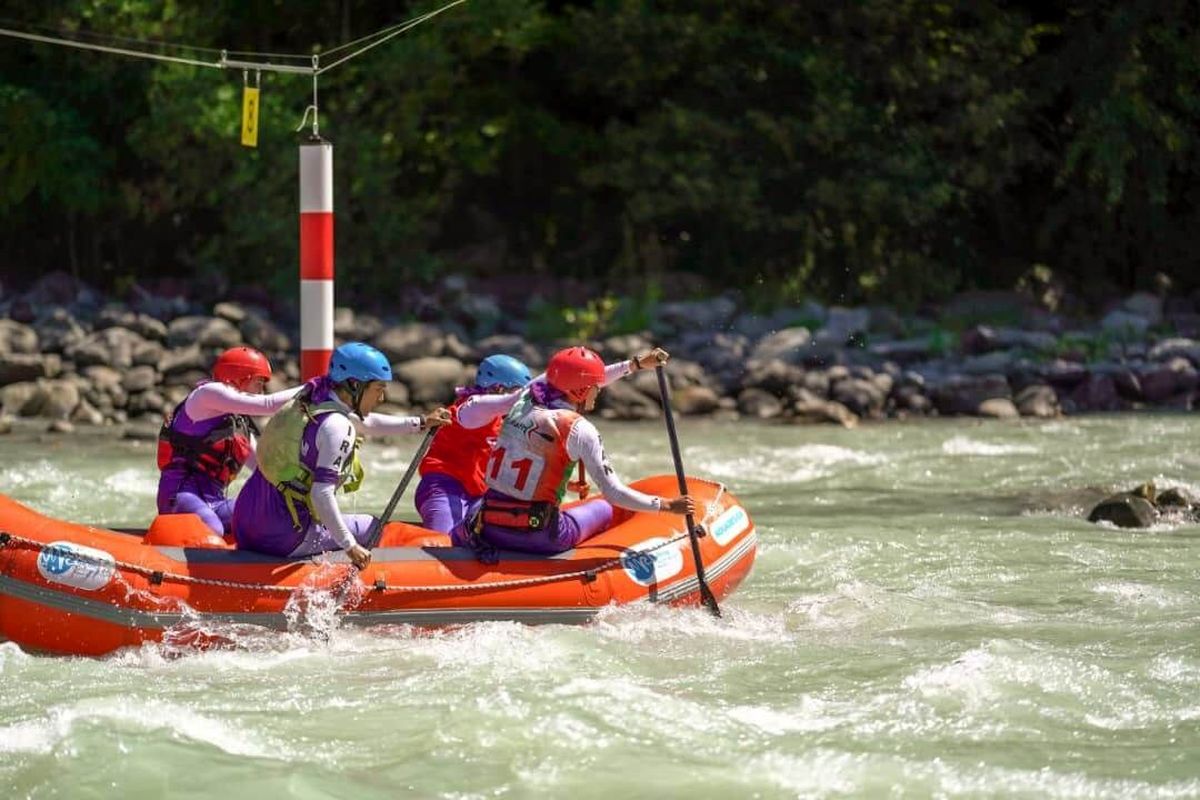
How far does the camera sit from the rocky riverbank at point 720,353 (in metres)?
15.0

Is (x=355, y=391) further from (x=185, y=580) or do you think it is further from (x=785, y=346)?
(x=785, y=346)

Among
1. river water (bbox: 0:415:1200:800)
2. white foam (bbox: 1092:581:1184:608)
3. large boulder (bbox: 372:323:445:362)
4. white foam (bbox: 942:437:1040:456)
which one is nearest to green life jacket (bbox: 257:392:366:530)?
river water (bbox: 0:415:1200:800)

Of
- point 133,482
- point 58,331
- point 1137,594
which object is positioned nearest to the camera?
point 1137,594

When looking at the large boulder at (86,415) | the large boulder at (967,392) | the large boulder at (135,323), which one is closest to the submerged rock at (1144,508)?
the large boulder at (967,392)

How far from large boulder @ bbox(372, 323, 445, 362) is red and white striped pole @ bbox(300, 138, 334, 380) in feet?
23.0

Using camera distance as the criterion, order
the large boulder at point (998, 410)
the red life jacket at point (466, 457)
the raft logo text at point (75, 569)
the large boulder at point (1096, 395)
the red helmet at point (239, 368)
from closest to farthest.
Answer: the raft logo text at point (75, 569), the red helmet at point (239, 368), the red life jacket at point (466, 457), the large boulder at point (998, 410), the large boulder at point (1096, 395)

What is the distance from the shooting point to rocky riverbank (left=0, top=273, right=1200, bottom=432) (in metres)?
15.0

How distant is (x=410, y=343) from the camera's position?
627 inches

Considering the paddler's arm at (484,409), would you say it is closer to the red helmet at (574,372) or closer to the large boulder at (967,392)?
the red helmet at (574,372)

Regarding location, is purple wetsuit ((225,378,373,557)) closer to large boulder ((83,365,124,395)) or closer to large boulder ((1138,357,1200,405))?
large boulder ((83,365,124,395))

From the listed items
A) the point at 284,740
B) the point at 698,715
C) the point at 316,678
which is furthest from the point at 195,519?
the point at 698,715

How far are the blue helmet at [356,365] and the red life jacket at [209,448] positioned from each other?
113cm

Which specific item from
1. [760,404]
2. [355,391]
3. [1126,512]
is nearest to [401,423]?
[355,391]

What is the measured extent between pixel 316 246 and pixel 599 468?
2.32 meters
